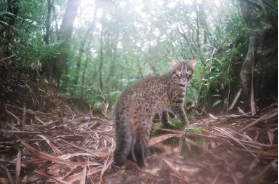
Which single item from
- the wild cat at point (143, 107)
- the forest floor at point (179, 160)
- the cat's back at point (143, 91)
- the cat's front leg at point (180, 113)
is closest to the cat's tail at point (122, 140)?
the wild cat at point (143, 107)

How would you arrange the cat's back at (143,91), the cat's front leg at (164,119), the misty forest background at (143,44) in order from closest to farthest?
the misty forest background at (143,44)
the cat's back at (143,91)
the cat's front leg at (164,119)

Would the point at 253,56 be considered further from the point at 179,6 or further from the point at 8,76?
the point at 8,76

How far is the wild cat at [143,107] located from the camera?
63.2 inches

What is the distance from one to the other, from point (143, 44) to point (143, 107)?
2.16 metres

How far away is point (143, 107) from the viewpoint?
2.09m

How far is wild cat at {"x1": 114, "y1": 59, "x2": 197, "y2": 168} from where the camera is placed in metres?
1.60

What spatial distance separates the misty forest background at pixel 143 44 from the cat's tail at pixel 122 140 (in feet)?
4.28

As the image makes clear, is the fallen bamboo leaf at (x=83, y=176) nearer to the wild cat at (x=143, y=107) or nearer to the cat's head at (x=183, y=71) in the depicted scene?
the wild cat at (x=143, y=107)

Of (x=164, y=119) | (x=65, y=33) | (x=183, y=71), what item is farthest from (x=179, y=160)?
(x=65, y=33)

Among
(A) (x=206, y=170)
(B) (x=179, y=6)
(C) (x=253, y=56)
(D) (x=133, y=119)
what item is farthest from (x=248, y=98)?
(B) (x=179, y=6)

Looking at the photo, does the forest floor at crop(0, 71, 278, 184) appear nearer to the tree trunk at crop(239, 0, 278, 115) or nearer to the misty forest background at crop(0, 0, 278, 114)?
the tree trunk at crop(239, 0, 278, 115)

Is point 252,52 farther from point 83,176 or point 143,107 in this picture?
point 83,176

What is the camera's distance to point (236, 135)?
1399 mm

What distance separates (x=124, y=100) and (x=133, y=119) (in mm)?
275
